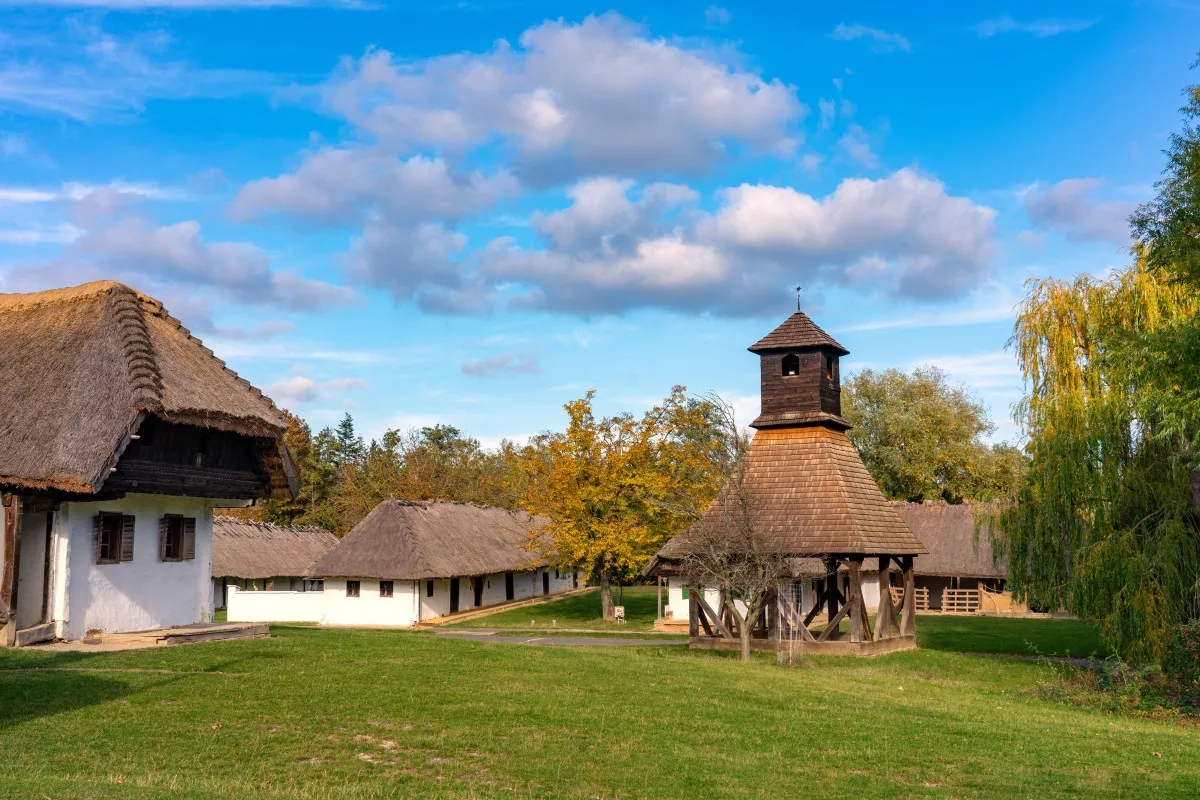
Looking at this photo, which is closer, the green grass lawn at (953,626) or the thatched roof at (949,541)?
the green grass lawn at (953,626)

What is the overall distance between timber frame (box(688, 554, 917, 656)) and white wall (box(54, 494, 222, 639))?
12415 millimetres

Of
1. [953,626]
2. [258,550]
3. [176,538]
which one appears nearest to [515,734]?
[176,538]

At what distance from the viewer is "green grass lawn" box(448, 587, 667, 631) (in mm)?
42281

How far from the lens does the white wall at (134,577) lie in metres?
20.8

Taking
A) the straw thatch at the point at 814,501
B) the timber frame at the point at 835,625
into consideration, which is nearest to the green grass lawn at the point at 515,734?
the timber frame at the point at 835,625

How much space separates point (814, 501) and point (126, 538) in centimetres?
1710

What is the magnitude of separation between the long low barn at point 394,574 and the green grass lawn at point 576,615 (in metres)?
2.09

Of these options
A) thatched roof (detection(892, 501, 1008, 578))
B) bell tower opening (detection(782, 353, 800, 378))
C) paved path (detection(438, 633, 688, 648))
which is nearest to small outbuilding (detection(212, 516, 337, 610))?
paved path (detection(438, 633, 688, 648))

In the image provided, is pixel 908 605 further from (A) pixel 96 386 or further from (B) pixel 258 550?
(B) pixel 258 550

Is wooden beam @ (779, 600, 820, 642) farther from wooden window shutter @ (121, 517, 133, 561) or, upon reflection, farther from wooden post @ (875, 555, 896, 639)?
wooden window shutter @ (121, 517, 133, 561)

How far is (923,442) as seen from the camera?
5800 cm

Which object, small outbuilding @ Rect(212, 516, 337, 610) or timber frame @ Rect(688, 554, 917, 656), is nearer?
timber frame @ Rect(688, 554, 917, 656)

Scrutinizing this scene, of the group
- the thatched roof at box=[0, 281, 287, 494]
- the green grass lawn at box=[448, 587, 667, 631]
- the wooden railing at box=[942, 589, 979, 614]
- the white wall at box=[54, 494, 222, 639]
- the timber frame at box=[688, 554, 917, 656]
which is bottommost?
the green grass lawn at box=[448, 587, 667, 631]

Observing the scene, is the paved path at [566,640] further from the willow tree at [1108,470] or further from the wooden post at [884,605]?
the willow tree at [1108,470]
